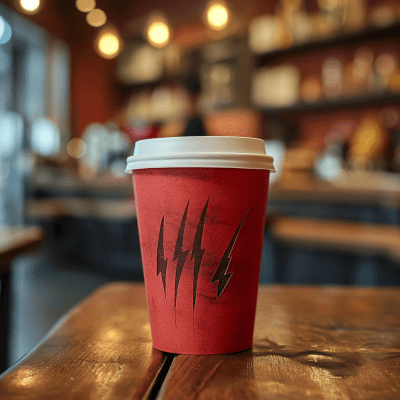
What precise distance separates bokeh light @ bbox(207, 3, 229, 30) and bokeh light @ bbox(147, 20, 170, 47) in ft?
1.17

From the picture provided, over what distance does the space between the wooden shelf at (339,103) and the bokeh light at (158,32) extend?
1.52 m

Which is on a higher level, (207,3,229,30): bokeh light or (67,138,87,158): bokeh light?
(207,3,229,30): bokeh light

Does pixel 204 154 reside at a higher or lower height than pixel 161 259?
higher

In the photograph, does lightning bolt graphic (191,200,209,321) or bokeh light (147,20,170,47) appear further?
bokeh light (147,20,170,47)

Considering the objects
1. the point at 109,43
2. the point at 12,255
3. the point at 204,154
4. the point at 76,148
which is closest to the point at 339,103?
the point at 109,43

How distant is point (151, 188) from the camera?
0.46 m

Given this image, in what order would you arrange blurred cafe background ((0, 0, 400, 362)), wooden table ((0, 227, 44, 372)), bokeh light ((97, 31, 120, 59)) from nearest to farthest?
wooden table ((0, 227, 44, 372)), blurred cafe background ((0, 0, 400, 362)), bokeh light ((97, 31, 120, 59))

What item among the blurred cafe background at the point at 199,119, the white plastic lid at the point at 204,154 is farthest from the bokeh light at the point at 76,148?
the white plastic lid at the point at 204,154

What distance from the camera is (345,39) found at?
4035 mm

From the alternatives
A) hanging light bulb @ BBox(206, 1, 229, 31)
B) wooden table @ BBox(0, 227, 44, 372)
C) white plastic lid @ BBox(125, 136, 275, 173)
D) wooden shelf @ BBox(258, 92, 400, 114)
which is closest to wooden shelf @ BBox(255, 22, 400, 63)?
wooden shelf @ BBox(258, 92, 400, 114)

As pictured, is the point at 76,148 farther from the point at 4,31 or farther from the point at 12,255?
the point at 12,255

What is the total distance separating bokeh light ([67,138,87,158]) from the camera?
213 inches

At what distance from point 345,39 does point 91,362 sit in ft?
14.0

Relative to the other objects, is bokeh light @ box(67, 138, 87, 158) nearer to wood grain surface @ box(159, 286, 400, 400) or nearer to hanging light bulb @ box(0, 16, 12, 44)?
hanging light bulb @ box(0, 16, 12, 44)
